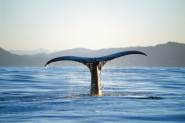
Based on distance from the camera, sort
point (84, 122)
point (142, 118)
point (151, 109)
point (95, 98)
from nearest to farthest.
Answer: point (84, 122)
point (142, 118)
point (151, 109)
point (95, 98)

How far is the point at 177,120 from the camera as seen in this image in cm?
731

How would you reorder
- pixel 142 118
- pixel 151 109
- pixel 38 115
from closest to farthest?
pixel 142 118, pixel 38 115, pixel 151 109

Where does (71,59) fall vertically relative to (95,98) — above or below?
above

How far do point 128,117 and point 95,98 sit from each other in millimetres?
3803

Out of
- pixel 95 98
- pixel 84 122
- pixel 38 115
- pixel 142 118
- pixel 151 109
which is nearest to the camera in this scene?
pixel 84 122

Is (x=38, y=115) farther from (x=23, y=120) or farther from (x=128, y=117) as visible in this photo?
(x=128, y=117)

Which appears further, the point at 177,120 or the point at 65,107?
the point at 65,107

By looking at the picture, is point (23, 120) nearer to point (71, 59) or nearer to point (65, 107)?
point (65, 107)

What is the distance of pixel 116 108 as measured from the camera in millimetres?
9172

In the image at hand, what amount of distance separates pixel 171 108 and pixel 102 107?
2.51m

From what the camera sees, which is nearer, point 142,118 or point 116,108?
point 142,118

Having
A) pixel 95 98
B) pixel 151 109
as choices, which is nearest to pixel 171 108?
pixel 151 109

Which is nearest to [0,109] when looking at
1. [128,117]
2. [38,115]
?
[38,115]

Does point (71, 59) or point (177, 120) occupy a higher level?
point (71, 59)
